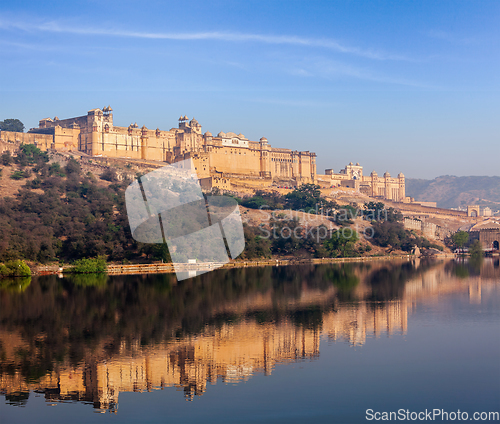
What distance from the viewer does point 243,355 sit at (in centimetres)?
1203

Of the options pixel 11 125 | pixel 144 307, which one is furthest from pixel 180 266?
pixel 11 125

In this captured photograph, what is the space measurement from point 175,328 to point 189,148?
53531 millimetres

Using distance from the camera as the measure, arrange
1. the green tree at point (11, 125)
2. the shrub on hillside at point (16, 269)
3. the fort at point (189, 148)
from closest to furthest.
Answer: the shrub on hillside at point (16, 269)
the fort at point (189, 148)
the green tree at point (11, 125)

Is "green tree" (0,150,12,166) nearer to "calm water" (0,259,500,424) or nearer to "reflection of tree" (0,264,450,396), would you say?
"reflection of tree" (0,264,450,396)

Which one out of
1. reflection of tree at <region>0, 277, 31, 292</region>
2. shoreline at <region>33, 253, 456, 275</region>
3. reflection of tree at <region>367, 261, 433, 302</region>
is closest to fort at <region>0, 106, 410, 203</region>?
shoreline at <region>33, 253, 456, 275</region>

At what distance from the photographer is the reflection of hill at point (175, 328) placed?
10508mm

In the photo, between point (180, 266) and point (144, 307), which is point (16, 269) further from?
point (144, 307)

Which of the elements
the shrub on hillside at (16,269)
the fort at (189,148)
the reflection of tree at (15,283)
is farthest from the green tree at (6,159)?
the reflection of tree at (15,283)

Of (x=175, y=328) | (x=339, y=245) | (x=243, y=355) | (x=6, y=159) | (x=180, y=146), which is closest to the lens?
(x=243, y=355)

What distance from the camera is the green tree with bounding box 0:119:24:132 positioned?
70.4 meters

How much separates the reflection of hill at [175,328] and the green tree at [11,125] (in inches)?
1969

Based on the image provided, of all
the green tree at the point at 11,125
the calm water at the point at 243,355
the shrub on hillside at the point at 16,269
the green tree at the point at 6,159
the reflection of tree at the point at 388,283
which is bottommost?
the reflection of tree at the point at 388,283

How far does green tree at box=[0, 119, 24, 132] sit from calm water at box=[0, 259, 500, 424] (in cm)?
5410

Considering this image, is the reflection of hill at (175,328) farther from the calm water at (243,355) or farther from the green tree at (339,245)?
the green tree at (339,245)
